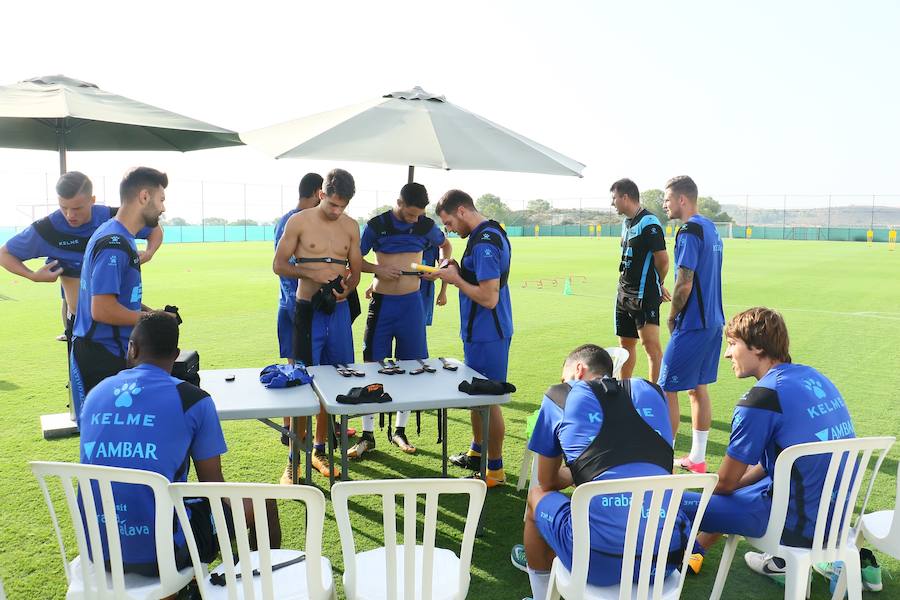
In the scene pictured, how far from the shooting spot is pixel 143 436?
2391mm

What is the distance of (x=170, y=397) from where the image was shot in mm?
2471

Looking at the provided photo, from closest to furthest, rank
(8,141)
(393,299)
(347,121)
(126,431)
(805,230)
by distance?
1. (126,431)
2. (347,121)
3. (393,299)
4. (8,141)
5. (805,230)

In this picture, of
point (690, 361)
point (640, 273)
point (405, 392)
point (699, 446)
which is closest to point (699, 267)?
point (690, 361)

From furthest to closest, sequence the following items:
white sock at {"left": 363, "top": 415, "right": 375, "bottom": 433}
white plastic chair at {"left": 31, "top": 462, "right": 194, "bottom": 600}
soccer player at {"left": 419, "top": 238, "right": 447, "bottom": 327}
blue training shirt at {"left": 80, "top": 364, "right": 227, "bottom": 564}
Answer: soccer player at {"left": 419, "top": 238, "right": 447, "bottom": 327} < white sock at {"left": 363, "top": 415, "right": 375, "bottom": 433} < blue training shirt at {"left": 80, "top": 364, "right": 227, "bottom": 564} < white plastic chair at {"left": 31, "top": 462, "right": 194, "bottom": 600}

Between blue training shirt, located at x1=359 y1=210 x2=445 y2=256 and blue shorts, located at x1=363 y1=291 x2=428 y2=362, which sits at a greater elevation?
blue training shirt, located at x1=359 y1=210 x2=445 y2=256

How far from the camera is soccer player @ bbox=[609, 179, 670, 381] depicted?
5.66 metres

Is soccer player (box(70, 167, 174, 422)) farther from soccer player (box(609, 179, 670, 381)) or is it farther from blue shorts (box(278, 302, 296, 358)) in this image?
soccer player (box(609, 179, 670, 381))

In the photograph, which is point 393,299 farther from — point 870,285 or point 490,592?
point 870,285

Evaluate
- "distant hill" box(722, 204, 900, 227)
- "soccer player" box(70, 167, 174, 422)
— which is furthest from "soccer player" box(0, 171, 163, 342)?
"distant hill" box(722, 204, 900, 227)

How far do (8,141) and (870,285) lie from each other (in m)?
19.5

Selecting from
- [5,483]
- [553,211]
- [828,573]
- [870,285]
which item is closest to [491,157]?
[828,573]

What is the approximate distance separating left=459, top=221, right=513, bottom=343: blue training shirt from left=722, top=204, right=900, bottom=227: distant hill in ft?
242

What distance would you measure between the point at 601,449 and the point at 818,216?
82.4 meters

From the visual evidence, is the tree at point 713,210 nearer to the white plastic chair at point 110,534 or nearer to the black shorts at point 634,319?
the black shorts at point 634,319
